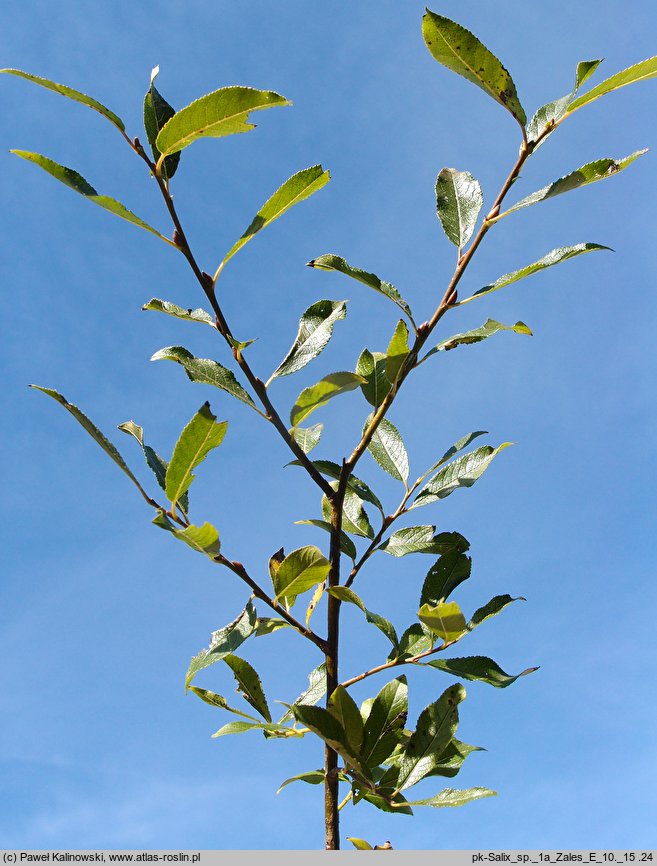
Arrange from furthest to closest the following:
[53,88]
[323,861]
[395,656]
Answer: [395,656] < [323,861] < [53,88]

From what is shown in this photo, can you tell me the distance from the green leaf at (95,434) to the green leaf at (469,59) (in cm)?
97

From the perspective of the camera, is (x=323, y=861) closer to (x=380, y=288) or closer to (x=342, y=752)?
(x=342, y=752)

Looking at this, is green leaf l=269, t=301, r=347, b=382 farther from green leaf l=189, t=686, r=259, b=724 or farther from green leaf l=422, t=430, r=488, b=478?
green leaf l=189, t=686, r=259, b=724

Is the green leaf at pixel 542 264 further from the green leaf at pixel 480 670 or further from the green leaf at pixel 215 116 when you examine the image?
the green leaf at pixel 480 670

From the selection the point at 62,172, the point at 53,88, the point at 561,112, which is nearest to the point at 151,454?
the point at 62,172

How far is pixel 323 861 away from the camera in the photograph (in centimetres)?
138

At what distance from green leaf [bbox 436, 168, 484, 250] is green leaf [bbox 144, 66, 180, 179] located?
59 centimetres

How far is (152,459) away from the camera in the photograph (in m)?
1.56

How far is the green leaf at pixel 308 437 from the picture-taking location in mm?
1804

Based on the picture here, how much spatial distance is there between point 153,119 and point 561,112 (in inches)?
31.1

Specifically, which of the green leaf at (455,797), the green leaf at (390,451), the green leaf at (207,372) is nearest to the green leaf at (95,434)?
the green leaf at (207,372)

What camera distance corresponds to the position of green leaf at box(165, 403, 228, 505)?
4.59 feet

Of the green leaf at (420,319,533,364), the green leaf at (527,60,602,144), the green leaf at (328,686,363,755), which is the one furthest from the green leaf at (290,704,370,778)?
the green leaf at (527,60,602,144)

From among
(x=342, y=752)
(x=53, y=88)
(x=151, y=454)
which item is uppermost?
(x=53, y=88)
